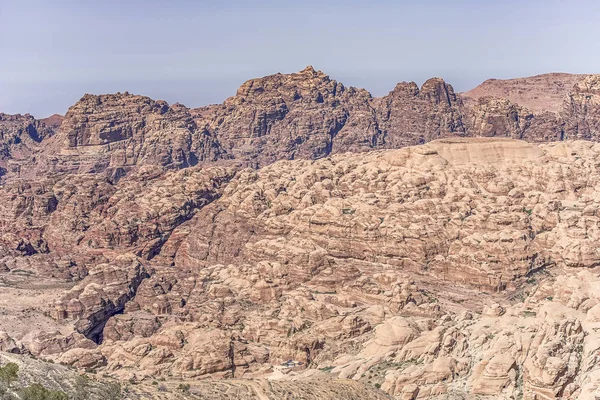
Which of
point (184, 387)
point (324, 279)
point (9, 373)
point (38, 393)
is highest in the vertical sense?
point (9, 373)

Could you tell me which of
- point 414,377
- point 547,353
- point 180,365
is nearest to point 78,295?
point 180,365

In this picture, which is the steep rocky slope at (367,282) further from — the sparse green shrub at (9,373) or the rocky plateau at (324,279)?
the sparse green shrub at (9,373)

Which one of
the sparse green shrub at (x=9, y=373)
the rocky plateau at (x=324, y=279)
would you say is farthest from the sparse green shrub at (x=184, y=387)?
the sparse green shrub at (x=9, y=373)

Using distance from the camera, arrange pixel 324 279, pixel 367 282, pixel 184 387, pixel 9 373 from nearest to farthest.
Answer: pixel 9 373
pixel 184 387
pixel 367 282
pixel 324 279

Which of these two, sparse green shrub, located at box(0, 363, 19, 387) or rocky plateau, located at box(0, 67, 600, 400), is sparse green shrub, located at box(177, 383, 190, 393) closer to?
rocky plateau, located at box(0, 67, 600, 400)

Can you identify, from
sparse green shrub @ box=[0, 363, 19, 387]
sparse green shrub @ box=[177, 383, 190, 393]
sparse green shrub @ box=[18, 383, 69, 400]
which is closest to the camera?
sparse green shrub @ box=[18, 383, 69, 400]

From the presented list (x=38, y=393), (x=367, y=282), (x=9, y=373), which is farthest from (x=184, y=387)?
(x=367, y=282)

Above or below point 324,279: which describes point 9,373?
above

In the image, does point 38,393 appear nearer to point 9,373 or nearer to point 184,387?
point 9,373

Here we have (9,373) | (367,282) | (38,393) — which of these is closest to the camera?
(38,393)

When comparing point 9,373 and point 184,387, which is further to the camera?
point 184,387

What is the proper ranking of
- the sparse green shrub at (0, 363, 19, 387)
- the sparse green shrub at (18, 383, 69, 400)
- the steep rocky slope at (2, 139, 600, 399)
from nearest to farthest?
the sparse green shrub at (18, 383, 69, 400)
the sparse green shrub at (0, 363, 19, 387)
the steep rocky slope at (2, 139, 600, 399)

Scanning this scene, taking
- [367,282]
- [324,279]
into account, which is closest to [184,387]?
[367,282]

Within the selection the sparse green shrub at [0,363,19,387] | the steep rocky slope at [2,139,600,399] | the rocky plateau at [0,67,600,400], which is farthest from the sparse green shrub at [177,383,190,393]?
the sparse green shrub at [0,363,19,387]
